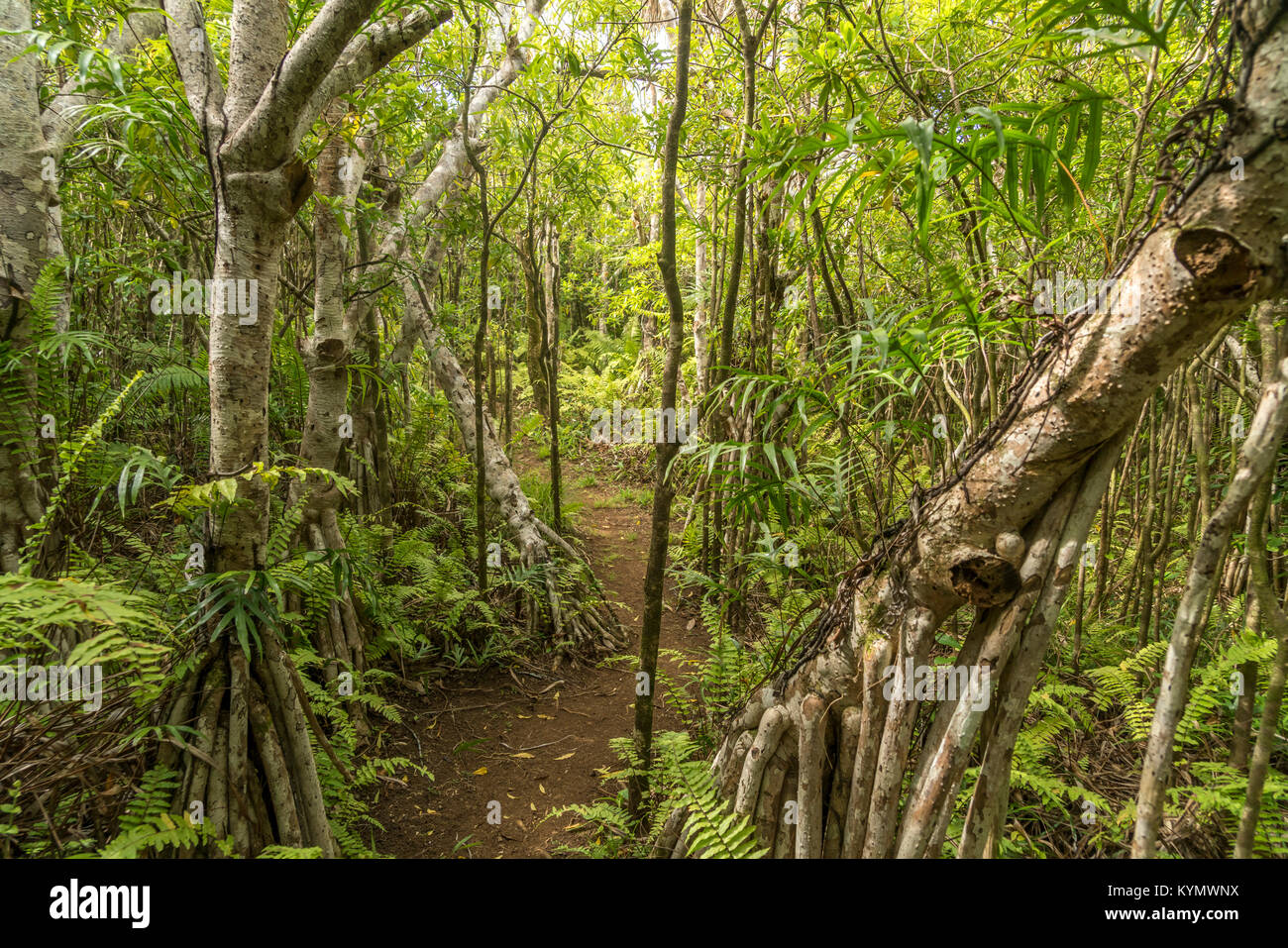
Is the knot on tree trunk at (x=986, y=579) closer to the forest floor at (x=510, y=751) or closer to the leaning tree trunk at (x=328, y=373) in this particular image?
the forest floor at (x=510, y=751)

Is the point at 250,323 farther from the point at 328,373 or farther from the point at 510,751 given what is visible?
the point at 510,751

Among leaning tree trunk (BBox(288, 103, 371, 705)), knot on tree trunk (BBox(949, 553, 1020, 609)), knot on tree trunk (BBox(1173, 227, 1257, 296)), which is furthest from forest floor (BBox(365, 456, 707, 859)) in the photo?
knot on tree trunk (BBox(1173, 227, 1257, 296))

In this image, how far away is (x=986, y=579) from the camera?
153cm

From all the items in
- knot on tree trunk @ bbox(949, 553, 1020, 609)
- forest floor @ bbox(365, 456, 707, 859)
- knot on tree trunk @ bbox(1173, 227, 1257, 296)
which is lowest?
forest floor @ bbox(365, 456, 707, 859)

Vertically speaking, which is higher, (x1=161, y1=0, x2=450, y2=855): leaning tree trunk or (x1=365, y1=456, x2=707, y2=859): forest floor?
(x1=161, y1=0, x2=450, y2=855): leaning tree trunk

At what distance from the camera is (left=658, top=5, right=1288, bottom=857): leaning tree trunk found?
1172 millimetres

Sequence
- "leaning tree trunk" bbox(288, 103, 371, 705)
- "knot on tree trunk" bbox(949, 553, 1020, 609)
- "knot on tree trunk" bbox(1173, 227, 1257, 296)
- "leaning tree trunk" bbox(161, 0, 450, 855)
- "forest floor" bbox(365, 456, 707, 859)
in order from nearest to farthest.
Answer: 1. "knot on tree trunk" bbox(1173, 227, 1257, 296)
2. "knot on tree trunk" bbox(949, 553, 1020, 609)
3. "leaning tree trunk" bbox(161, 0, 450, 855)
4. "forest floor" bbox(365, 456, 707, 859)
5. "leaning tree trunk" bbox(288, 103, 371, 705)

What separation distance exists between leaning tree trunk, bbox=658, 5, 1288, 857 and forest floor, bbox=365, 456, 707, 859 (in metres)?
1.36

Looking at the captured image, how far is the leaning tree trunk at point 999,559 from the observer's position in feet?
3.84

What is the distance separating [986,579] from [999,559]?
64 mm

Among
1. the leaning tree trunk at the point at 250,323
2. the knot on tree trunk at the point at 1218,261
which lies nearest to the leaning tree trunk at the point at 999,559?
the knot on tree trunk at the point at 1218,261

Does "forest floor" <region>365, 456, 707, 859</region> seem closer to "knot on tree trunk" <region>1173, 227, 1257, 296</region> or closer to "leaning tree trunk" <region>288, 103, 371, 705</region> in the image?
"leaning tree trunk" <region>288, 103, 371, 705</region>

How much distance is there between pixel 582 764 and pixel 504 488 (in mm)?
2597
